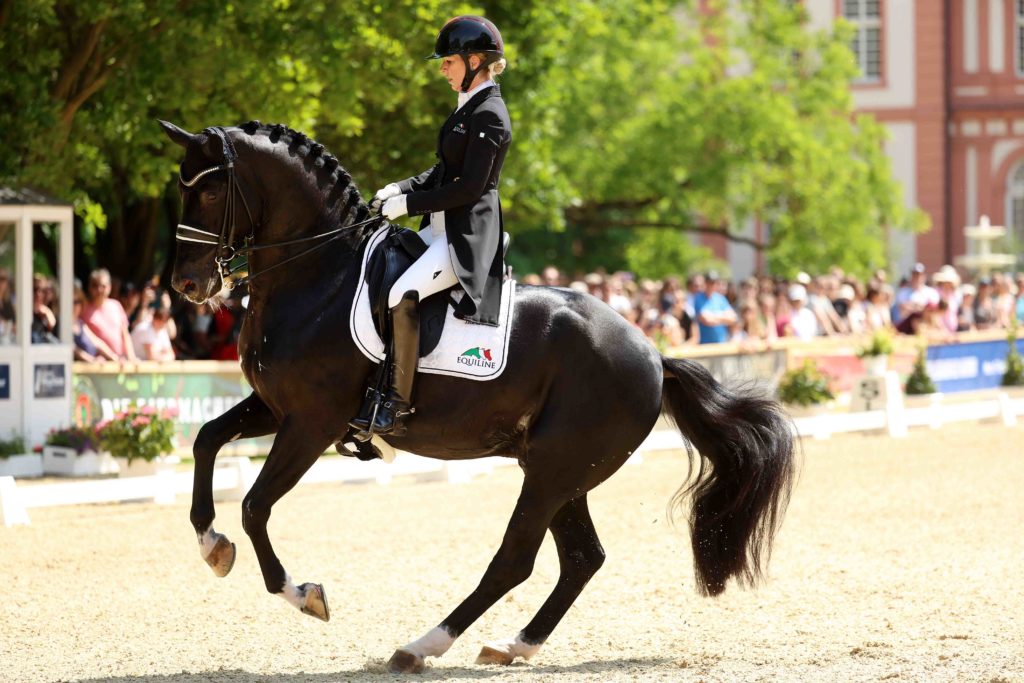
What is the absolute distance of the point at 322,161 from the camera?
23.6 feet

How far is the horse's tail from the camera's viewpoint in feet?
25.1

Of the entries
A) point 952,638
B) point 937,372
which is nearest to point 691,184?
point 937,372

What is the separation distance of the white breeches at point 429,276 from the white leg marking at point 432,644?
1482mm

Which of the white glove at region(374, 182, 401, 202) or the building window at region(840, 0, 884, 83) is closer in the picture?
the white glove at region(374, 182, 401, 202)

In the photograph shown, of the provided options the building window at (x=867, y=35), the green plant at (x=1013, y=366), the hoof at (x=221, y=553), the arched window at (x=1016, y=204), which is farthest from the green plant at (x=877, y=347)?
the building window at (x=867, y=35)

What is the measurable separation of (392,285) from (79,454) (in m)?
8.75

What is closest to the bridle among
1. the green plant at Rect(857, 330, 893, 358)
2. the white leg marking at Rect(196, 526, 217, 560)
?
the white leg marking at Rect(196, 526, 217, 560)

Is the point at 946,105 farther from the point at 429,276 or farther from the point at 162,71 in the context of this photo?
the point at 429,276

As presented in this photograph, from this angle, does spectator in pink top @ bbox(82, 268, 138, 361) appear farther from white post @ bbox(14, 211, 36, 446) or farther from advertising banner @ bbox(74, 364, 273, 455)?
white post @ bbox(14, 211, 36, 446)

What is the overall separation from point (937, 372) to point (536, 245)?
21052 mm

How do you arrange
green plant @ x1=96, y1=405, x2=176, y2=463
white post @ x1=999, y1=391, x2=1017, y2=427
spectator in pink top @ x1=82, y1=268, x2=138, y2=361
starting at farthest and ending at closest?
1. white post @ x1=999, y1=391, x2=1017, y2=427
2. spectator in pink top @ x1=82, y1=268, x2=138, y2=361
3. green plant @ x1=96, y1=405, x2=176, y2=463

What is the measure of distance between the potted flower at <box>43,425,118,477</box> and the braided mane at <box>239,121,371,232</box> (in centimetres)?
826

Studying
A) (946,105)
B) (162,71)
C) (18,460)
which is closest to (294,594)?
(18,460)

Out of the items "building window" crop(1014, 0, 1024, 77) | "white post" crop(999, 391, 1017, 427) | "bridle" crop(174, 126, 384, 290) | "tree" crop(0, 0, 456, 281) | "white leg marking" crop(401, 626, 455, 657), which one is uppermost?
"building window" crop(1014, 0, 1024, 77)
